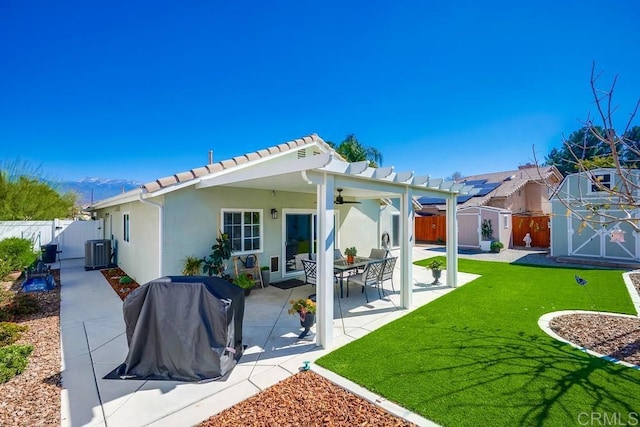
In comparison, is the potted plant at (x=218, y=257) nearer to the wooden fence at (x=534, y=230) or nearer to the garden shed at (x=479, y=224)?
the garden shed at (x=479, y=224)

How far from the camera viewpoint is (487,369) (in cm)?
435

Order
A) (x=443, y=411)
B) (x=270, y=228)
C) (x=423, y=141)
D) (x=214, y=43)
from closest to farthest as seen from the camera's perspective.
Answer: (x=443, y=411) → (x=270, y=228) → (x=214, y=43) → (x=423, y=141)

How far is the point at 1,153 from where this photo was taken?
21.1m

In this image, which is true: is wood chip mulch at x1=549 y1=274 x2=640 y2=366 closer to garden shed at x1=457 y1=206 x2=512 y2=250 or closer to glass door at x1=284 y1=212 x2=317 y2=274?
glass door at x1=284 y1=212 x2=317 y2=274

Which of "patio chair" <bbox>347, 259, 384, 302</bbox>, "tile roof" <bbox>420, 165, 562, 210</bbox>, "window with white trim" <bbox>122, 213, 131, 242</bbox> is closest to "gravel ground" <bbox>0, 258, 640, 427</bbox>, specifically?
"patio chair" <bbox>347, 259, 384, 302</bbox>

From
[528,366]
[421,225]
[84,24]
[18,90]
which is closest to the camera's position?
[528,366]

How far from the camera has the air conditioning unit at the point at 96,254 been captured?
1270 centimetres

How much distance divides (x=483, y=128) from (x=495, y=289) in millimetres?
8119

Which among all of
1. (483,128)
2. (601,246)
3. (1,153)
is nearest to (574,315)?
(483,128)

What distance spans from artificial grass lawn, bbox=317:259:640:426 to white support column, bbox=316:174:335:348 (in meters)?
0.47

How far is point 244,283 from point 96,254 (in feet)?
28.9

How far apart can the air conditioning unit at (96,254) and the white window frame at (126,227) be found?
76.9 inches

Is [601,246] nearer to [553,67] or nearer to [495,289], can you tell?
[495,289]

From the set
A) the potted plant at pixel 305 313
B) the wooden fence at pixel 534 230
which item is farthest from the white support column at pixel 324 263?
the wooden fence at pixel 534 230
